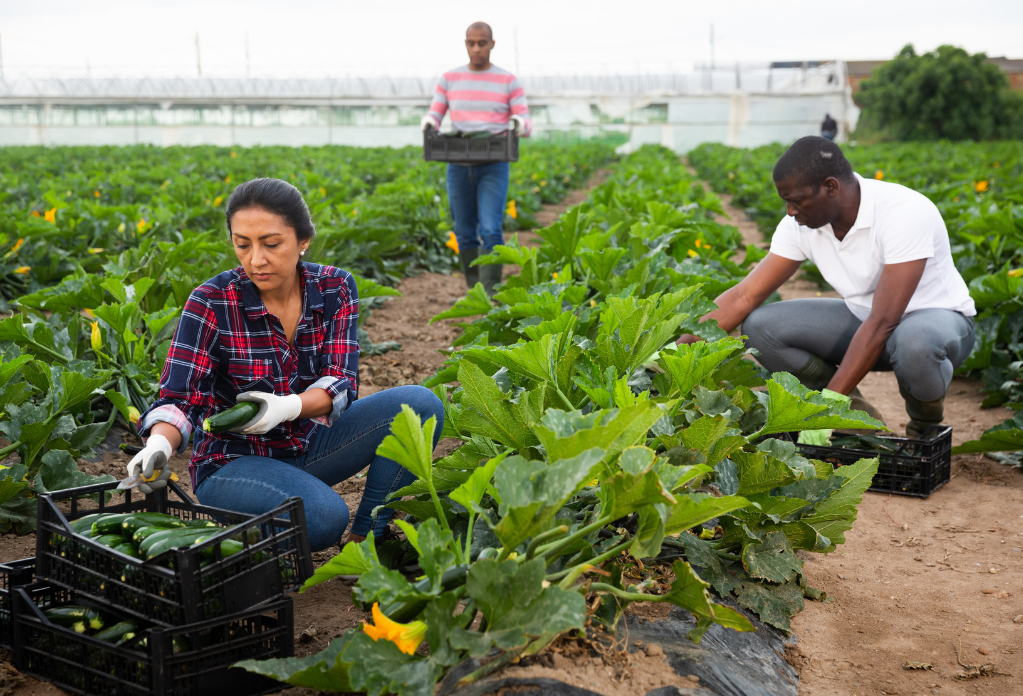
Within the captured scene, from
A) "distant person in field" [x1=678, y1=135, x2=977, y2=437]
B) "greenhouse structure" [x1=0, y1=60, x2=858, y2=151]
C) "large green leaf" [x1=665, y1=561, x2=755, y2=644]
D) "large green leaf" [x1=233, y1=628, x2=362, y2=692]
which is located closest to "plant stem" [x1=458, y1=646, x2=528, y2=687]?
"large green leaf" [x1=233, y1=628, x2=362, y2=692]

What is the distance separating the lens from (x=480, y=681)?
1.65 m

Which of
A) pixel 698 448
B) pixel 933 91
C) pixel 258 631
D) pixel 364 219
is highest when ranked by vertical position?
pixel 933 91

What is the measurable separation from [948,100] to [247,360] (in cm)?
4128

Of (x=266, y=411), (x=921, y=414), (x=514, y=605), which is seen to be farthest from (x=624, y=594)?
(x=921, y=414)

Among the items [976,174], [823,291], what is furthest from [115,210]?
[976,174]

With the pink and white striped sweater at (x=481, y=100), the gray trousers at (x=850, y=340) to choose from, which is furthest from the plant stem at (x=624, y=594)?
the pink and white striped sweater at (x=481, y=100)

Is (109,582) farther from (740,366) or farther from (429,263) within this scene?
(429,263)

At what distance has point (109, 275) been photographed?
479cm

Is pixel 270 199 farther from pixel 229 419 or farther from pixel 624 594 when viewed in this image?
pixel 624 594

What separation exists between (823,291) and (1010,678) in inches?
245

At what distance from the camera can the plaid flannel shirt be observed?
245cm

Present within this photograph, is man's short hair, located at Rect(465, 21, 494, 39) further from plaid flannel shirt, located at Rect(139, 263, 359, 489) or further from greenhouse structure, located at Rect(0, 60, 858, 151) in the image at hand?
greenhouse structure, located at Rect(0, 60, 858, 151)

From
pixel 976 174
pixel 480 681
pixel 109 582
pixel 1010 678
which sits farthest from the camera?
pixel 976 174

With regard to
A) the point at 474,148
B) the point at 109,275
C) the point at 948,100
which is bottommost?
the point at 109,275
